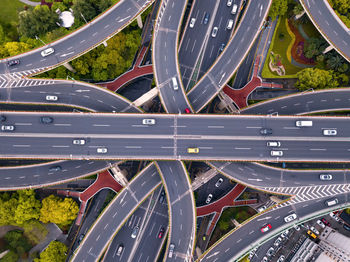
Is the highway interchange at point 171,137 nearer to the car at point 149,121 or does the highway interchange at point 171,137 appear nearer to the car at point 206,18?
the car at point 149,121

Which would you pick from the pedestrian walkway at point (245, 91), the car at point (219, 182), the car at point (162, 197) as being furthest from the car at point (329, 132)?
the car at point (162, 197)

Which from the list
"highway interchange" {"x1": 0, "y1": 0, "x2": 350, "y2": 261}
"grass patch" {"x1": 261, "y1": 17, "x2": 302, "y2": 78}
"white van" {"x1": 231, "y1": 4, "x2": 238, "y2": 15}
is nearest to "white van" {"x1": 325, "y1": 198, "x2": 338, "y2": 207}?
"highway interchange" {"x1": 0, "y1": 0, "x2": 350, "y2": 261}

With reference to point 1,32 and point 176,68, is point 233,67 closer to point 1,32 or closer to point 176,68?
point 176,68

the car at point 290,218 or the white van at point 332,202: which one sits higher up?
the white van at point 332,202

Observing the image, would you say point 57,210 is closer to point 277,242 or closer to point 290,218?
point 290,218

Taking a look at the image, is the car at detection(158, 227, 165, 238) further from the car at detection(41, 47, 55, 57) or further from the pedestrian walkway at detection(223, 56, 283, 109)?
the car at detection(41, 47, 55, 57)

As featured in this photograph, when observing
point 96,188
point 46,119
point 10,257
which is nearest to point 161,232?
point 96,188
